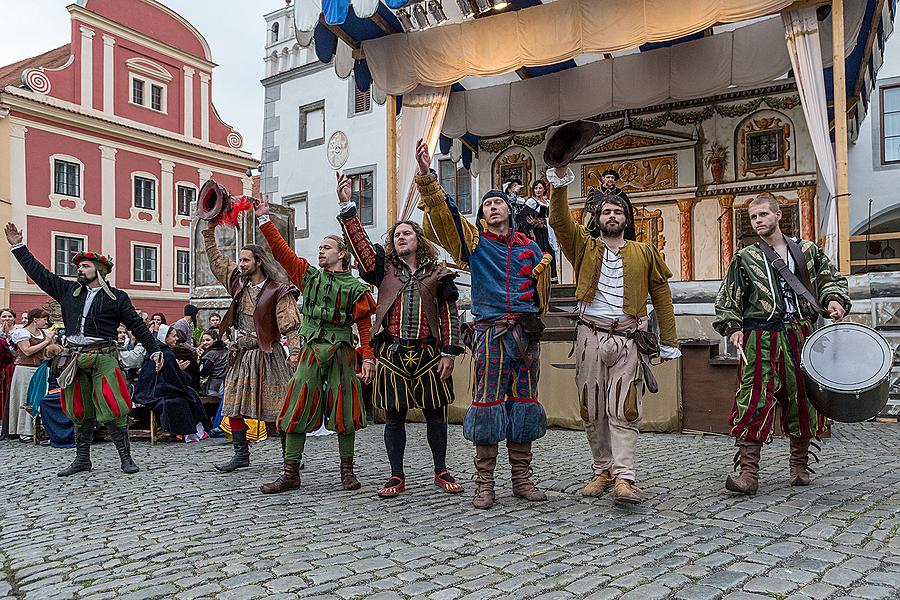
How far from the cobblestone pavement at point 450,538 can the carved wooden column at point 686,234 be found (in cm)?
757

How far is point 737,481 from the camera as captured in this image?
170 inches

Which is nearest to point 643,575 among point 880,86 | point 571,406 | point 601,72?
point 571,406

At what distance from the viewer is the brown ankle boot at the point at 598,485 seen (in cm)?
439

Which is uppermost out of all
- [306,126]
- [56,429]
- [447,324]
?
[306,126]

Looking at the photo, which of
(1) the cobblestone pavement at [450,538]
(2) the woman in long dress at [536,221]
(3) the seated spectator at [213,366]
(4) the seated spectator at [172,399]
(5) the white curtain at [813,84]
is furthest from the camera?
(5) the white curtain at [813,84]

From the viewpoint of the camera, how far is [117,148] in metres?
23.8

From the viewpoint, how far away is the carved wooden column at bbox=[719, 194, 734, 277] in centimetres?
1271

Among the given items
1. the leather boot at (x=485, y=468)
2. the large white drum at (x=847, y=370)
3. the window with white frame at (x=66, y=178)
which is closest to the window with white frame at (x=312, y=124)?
the window with white frame at (x=66, y=178)

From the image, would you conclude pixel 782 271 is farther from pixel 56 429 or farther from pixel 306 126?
pixel 306 126

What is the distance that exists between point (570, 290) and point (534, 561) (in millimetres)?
8167

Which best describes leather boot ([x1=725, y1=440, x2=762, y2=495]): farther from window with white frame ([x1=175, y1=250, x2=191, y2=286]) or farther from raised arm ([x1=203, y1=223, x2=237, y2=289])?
window with white frame ([x1=175, y1=250, x2=191, y2=286])

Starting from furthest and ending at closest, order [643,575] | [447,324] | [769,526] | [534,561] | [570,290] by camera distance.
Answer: [570,290]
[447,324]
[769,526]
[534,561]
[643,575]

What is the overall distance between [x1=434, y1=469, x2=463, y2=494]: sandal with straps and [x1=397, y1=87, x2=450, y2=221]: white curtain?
22.0ft

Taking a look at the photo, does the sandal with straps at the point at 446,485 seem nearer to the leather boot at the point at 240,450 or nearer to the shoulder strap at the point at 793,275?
the leather boot at the point at 240,450
